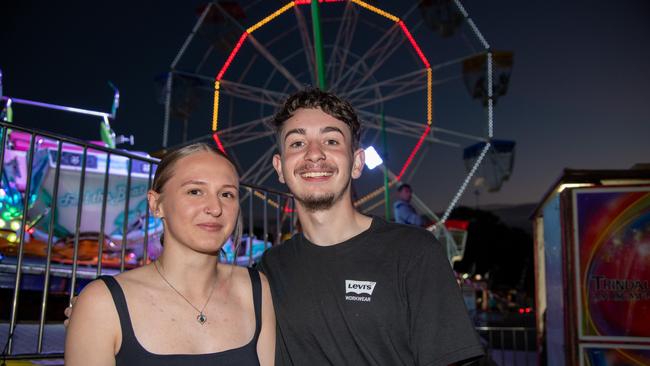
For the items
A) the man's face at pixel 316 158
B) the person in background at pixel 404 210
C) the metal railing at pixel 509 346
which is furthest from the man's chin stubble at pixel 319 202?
the person in background at pixel 404 210

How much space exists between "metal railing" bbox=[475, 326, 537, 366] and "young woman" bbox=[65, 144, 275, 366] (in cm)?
431

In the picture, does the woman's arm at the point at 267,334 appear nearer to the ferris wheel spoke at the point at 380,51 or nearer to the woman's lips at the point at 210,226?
the woman's lips at the point at 210,226

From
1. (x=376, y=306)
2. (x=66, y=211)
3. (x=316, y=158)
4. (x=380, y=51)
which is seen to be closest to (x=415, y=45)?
(x=380, y=51)

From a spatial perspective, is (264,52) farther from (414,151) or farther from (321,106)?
(321,106)

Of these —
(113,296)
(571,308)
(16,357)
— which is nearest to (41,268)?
(16,357)

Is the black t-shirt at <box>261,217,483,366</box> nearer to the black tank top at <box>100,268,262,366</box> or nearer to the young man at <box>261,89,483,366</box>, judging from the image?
the young man at <box>261,89,483,366</box>

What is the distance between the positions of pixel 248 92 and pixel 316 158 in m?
16.1

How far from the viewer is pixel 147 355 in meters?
1.83

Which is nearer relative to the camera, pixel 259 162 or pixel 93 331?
pixel 93 331

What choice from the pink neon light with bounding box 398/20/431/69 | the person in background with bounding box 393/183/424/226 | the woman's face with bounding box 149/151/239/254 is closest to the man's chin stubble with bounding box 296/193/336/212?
the woman's face with bounding box 149/151/239/254

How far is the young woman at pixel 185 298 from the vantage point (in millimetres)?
1814

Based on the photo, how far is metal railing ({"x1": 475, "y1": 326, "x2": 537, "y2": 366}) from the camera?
7955mm

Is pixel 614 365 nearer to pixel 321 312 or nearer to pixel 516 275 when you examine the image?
pixel 321 312

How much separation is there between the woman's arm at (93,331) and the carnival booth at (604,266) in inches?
180
